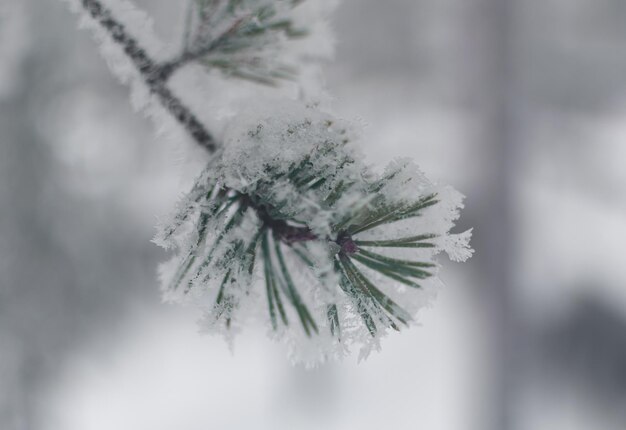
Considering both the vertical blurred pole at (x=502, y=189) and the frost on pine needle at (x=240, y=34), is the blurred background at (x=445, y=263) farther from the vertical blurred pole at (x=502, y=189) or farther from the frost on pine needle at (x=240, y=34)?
the frost on pine needle at (x=240, y=34)

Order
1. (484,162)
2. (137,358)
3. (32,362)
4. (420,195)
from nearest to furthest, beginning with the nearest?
(420,195) < (32,362) < (137,358) < (484,162)

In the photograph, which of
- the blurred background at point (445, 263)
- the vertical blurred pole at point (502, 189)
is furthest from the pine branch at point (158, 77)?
the vertical blurred pole at point (502, 189)

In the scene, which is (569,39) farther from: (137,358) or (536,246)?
(137,358)

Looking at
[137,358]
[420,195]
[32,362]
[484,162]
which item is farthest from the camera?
[484,162]

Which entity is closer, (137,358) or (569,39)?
(137,358)

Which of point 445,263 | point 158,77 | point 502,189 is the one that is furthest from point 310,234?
point 502,189

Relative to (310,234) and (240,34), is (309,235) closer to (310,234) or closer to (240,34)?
(310,234)

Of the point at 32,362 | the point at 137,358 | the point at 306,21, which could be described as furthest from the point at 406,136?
the point at 306,21
